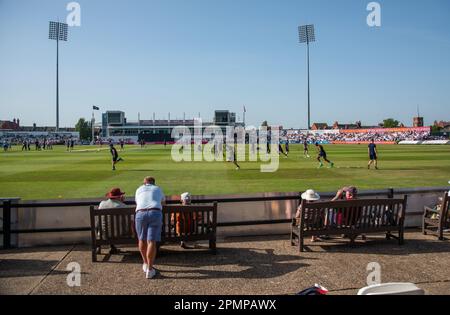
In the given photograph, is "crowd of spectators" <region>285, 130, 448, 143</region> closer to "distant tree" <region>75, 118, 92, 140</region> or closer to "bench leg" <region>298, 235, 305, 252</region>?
"bench leg" <region>298, 235, 305, 252</region>

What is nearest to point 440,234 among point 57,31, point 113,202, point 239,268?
point 239,268

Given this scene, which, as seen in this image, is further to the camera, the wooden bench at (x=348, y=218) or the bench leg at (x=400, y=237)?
the bench leg at (x=400, y=237)

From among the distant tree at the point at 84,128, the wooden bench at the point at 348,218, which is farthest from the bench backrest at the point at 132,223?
the distant tree at the point at 84,128

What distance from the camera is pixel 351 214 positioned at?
712 cm

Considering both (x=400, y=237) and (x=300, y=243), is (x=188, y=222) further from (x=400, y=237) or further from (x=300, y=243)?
(x=400, y=237)

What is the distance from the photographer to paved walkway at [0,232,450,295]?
5.24 m

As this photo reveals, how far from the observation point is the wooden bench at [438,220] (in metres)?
7.51

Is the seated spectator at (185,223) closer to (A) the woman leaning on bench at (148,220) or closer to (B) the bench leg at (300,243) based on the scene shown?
(A) the woman leaning on bench at (148,220)

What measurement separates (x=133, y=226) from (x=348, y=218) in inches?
155

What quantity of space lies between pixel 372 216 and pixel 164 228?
13.0 feet

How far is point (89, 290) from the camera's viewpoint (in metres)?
5.16

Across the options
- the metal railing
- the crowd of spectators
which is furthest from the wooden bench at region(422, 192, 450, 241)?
the crowd of spectators

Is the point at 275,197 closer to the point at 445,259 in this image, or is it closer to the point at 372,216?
the point at 372,216
